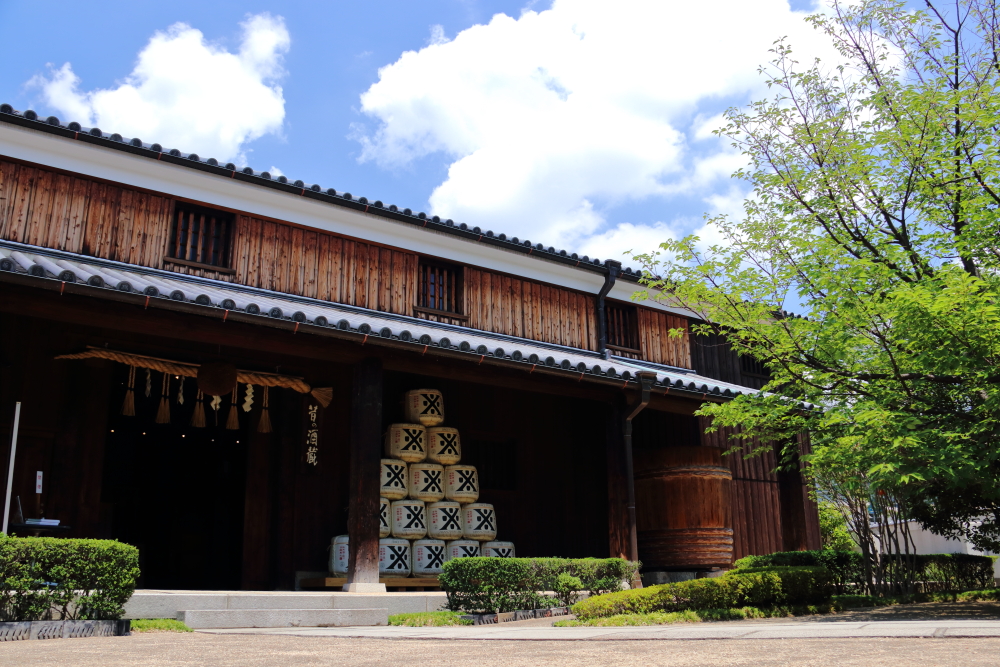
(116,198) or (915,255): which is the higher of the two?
(116,198)

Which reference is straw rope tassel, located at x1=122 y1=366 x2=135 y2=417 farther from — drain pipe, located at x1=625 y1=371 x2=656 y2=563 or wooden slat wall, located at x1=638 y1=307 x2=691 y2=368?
wooden slat wall, located at x1=638 y1=307 x2=691 y2=368

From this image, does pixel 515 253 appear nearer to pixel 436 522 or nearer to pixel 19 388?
pixel 436 522

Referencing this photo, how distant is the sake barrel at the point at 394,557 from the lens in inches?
426

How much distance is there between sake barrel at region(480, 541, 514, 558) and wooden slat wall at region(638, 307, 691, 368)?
551 centimetres

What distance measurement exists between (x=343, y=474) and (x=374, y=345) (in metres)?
3.15

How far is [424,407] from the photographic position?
12.0m

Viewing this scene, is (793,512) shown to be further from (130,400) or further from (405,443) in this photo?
(130,400)

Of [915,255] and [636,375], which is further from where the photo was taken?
[636,375]

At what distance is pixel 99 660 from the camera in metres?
4.26

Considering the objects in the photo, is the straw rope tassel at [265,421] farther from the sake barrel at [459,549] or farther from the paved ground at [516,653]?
the paved ground at [516,653]

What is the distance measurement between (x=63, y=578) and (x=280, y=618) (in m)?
2.16

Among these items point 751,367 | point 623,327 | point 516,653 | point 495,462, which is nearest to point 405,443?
point 495,462

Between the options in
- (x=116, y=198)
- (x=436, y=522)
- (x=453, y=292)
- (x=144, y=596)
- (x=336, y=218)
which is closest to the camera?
(x=144, y=596)

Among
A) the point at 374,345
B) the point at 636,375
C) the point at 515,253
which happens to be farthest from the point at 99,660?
the point at 515,253
